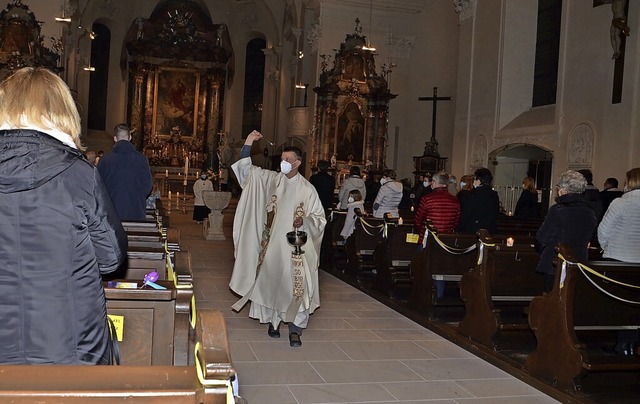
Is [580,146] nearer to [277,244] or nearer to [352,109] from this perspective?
[277,244]

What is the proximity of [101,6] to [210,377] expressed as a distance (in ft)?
98.2

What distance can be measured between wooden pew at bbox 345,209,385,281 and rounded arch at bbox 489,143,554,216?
6391 mm

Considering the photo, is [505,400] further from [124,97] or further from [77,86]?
[124,97]

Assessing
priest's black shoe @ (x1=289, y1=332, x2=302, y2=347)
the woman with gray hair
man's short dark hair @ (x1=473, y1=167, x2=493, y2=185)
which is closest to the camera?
the woman with gray hair

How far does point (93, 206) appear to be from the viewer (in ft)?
7.15

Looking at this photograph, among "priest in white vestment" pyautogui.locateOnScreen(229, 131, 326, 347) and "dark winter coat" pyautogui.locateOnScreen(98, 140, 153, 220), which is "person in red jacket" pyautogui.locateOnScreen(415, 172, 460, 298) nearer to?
"priest in white vestment" pyautogui.locateOnScreen(229, 131, 326, 347)

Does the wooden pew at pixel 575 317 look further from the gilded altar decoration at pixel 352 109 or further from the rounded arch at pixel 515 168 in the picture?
the gilded altar decoration at pixel 352 109

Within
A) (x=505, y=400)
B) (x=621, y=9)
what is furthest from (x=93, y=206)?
(x=621, y=9)

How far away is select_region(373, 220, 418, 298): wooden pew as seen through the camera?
341 inches

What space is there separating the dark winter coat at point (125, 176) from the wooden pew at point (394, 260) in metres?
3.44

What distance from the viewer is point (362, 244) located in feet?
33.8

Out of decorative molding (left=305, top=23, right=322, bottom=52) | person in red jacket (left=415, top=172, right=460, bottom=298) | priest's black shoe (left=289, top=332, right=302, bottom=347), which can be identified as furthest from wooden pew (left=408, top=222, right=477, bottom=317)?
decorative molding (left=305, top=23, right=322, bottom=52)

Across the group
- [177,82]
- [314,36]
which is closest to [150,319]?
[314,36]

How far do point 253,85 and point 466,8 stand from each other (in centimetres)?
1563
